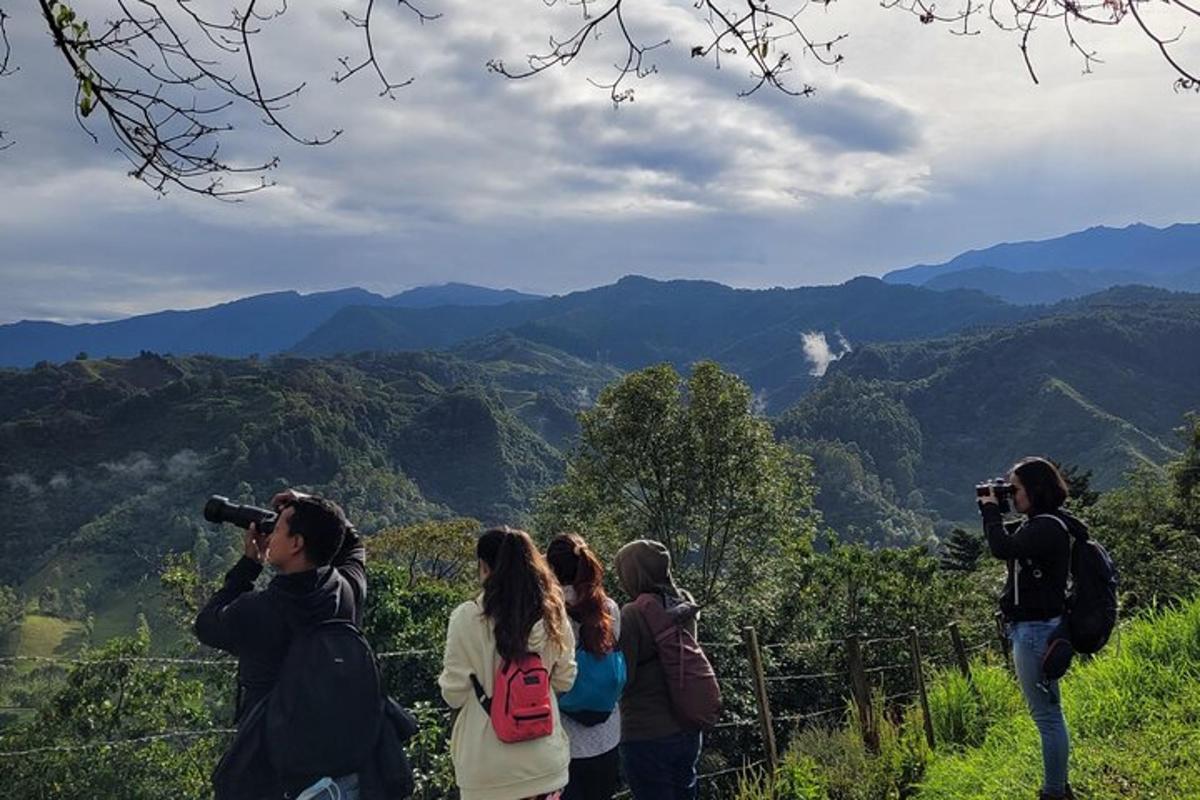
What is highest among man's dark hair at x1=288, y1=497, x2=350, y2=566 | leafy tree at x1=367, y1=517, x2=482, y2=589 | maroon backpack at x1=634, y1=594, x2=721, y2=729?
man's dark hair at x1=288, y1=497, x2=350, y2=566

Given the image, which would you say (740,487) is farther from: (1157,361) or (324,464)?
(1157,361)

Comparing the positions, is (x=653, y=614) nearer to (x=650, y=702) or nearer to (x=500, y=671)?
(x=650, y=702)

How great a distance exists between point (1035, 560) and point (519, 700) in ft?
7.08

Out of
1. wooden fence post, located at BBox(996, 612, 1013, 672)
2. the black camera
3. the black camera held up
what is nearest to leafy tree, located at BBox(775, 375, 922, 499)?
wooden fence post, located at BBox(996, 612, 1013, 672)

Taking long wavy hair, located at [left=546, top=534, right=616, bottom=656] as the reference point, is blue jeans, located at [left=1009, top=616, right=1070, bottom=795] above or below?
below

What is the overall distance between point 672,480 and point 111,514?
327 feet

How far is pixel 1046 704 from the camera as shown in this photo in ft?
10.9

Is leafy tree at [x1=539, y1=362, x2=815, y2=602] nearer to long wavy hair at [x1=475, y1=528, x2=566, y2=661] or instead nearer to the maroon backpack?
the maroon backpack

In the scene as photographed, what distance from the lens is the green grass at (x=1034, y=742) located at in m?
3.59

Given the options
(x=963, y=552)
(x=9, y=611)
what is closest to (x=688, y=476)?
(x=963, y=552)

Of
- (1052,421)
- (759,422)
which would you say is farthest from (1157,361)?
(759,422)

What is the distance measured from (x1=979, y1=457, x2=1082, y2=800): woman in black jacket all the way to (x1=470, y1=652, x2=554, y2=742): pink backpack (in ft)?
6.22

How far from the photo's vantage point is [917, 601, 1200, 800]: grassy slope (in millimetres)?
3525

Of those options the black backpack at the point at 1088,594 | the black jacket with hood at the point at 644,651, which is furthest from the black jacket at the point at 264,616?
the black backpack at the point at 1088,594
